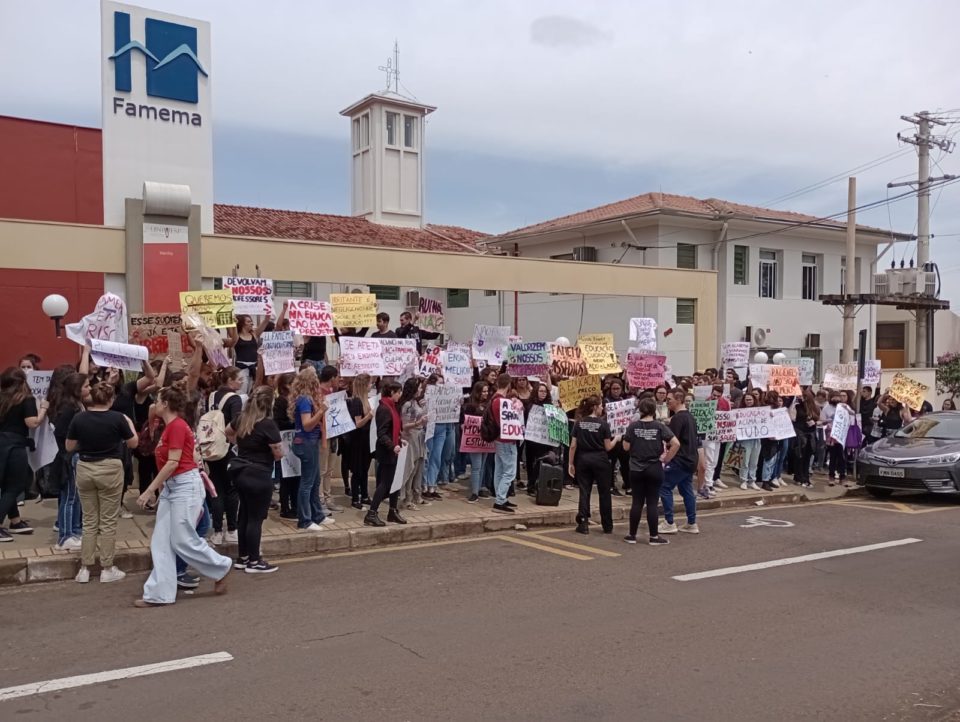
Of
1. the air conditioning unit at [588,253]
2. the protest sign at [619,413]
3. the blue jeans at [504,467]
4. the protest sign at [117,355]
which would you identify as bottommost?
the blue jeans at [504,467]

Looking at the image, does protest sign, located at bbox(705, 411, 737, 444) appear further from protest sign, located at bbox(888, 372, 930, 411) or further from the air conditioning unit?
the air conditioning unit

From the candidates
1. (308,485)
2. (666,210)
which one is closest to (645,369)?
(308,485)

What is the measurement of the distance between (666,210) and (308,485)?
20.6 metres

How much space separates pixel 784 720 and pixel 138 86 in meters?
13.6

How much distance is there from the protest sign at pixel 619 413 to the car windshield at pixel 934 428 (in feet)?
19.5

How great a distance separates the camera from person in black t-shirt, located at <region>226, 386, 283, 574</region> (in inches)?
308

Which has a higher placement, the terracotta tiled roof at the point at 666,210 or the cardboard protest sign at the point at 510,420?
the terracotta tiled roof at the point at 666,210

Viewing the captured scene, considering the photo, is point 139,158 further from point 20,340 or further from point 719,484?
point 719,484

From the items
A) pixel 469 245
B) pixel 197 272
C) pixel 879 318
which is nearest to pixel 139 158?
pixel 197 272

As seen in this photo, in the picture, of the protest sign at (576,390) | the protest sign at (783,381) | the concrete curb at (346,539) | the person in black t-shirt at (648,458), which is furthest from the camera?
the protest sign at (783,381)

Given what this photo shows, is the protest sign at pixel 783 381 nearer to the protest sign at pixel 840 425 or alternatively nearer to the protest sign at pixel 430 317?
the protest sign at pixel 840 425

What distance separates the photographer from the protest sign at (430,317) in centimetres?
1400

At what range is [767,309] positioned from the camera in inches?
1220

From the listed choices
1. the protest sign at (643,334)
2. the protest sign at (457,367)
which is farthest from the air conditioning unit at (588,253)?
→ the protest sign at (457,367)
